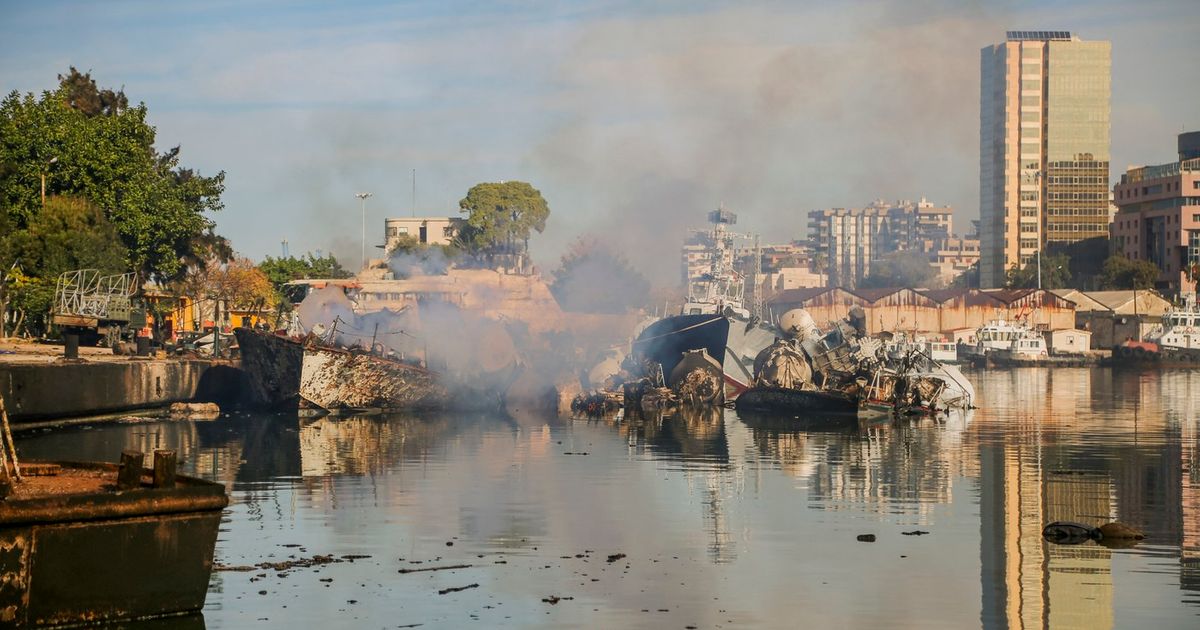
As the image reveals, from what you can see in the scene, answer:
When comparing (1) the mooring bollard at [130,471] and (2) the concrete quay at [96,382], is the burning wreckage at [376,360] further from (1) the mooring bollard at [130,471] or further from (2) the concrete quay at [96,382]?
(1) the mooring bollard at [130,471]

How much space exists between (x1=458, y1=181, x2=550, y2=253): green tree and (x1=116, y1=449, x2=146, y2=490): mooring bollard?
13793cm

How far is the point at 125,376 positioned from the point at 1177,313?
12703 cm

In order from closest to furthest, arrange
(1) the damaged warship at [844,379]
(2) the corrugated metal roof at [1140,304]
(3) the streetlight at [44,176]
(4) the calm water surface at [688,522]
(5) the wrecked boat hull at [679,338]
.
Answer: (4) the calm water surface at [688,522] → (1) the damaged warship at [844,379] → (3) the streetlight at [44,176] → (5) the wrecked boat hull at [679,338] → (2) the corrugated metal roof at [1140,304]

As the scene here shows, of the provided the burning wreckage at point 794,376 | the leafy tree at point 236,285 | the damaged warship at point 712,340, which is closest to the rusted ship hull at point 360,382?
the burning wreckage at point 794,376

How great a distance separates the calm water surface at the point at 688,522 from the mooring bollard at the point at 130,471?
249cm

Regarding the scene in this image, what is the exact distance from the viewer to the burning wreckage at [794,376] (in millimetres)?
70688

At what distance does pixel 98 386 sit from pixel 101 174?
31.1m

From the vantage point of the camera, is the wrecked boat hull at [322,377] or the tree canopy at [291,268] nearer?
the wrecked boat hull at [322,377]

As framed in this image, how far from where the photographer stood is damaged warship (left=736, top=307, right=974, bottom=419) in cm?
6988

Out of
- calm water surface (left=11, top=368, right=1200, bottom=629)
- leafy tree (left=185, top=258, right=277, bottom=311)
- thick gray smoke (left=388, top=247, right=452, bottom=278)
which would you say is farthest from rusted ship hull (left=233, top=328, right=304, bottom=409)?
leafy tree (left=185, top=258, right=277, bottom=311)

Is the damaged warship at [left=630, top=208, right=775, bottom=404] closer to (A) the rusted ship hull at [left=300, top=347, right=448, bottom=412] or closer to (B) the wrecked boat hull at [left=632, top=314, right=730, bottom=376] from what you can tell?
(B) the wrecked boat hull at [left=632, top=314, right=730, bottom=376]

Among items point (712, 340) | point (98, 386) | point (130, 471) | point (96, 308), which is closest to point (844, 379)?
point (712, 340)

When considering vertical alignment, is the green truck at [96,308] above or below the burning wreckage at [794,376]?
above

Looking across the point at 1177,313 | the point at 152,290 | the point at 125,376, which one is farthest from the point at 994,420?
the point at 1177,313
